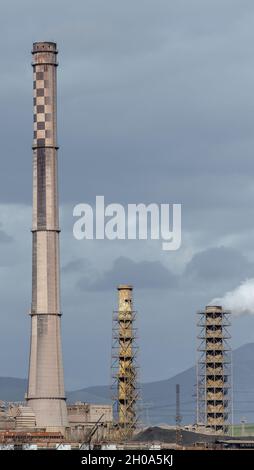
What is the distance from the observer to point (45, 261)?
133 metres

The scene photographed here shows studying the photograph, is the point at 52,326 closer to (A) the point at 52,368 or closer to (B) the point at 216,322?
(A) the point at 52,368

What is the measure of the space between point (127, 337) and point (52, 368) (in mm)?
16451

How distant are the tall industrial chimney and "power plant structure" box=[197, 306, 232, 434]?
750 inches

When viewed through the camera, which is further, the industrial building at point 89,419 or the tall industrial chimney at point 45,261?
the industrial building at point 89,419

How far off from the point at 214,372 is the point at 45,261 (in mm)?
23709

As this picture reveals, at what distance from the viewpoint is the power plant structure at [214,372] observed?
147500 millimetres

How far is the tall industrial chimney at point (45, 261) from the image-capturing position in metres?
131

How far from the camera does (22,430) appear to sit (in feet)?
422

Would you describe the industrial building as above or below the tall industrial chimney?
below

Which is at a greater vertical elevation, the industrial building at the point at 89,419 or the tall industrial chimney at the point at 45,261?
the tall industrial chimney at the point at 45,261

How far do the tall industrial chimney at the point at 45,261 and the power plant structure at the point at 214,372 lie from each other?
1906cm

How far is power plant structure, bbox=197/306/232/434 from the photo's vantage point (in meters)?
148
